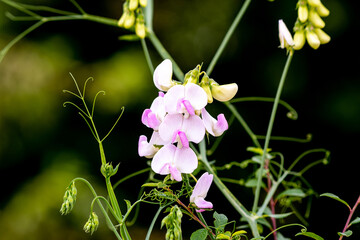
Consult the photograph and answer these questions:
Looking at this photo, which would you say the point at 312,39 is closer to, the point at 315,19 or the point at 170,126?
the point at 315,19

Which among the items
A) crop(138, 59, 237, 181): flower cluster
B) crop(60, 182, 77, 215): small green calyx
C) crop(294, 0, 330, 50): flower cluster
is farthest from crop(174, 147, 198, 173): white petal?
crop(294, 0, 330, 50): flower cluster

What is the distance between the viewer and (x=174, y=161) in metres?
0.56

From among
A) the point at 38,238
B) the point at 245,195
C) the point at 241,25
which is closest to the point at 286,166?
the point at 245,195

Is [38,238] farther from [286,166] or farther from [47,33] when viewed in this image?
[286,166]

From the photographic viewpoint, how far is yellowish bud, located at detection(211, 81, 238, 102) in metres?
0.60

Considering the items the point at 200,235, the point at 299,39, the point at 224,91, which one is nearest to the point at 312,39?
the point at 299,39

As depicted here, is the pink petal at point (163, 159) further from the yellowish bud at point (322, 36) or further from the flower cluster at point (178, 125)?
the yellowish bud at point (322, 36)

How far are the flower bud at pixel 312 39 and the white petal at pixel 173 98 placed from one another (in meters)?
0.39

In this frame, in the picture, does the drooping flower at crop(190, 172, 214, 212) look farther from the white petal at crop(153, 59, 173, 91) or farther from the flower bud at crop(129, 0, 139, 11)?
the flower bud at crop(129, 0, 139, 11)

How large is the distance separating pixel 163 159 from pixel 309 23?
45cm

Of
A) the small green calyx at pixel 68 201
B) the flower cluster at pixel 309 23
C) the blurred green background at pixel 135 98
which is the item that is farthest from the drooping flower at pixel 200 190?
the blurred green background at pixel 135 98

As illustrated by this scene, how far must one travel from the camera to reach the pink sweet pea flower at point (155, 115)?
0.56 meters

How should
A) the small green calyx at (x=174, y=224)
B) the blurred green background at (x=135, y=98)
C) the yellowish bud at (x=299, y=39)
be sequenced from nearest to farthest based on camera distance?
the small green calyx at (x=174, y=224)
the yellowish bud at (x=299, y=39)
the blurred green background at (x=135, y=98)

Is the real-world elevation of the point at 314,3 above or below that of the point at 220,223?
above
